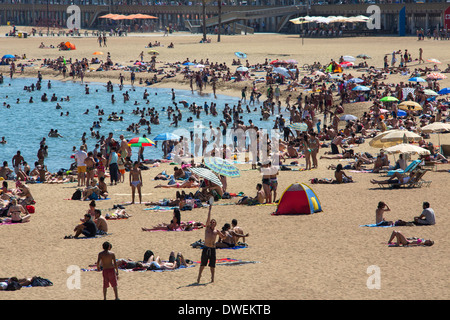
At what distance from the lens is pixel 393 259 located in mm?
13469

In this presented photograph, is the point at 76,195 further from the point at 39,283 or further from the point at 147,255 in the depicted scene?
the point at 39,283

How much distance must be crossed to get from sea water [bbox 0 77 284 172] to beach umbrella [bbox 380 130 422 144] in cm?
1206

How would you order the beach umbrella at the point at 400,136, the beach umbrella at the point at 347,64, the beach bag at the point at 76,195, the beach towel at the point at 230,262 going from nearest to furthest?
the beach towel at the point at 230,262, the beach bag at the point at 76,195, the beach umbrella at the point at 400,136, the beach umbrella at the point at 347,64

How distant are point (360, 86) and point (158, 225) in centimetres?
2257

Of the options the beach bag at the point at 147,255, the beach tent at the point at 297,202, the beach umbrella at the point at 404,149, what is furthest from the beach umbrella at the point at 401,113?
the beach bag at the point at 147,255

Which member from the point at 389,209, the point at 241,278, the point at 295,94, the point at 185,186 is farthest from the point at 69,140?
the point at 241,278

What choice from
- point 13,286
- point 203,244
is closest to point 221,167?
point 203,244

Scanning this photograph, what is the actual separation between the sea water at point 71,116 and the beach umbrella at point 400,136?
1206cm

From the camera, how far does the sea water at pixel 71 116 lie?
113 feet

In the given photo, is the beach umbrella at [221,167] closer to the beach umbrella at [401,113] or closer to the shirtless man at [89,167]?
the shirtless man at [89,167]

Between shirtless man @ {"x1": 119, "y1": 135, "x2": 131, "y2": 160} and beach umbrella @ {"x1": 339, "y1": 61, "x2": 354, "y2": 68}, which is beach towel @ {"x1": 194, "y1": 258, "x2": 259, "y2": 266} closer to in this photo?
shirtless man @ {"x1": 119, "y1": 135, "x2": 131, "y2": 160}

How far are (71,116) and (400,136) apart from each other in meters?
27.3

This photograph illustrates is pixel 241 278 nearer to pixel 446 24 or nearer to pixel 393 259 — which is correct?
pixel 393 259
